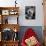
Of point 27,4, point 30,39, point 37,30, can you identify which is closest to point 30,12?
point 27,4

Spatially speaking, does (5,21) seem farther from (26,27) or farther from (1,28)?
(26,27)

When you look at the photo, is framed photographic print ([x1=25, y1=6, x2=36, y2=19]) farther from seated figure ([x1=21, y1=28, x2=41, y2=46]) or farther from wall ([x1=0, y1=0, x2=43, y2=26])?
seated figure ([x1=21, y1=28, x2=41, y2=46])

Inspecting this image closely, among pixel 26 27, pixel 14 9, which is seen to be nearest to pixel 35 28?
pixel 26 27

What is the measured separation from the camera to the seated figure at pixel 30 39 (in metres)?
4.66

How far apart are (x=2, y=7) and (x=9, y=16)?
37 cm

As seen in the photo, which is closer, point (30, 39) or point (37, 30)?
point (30, 39)

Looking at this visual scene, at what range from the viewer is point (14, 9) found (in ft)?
16.2

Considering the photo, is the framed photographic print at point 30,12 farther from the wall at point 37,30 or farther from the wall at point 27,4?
the wall at point 37,30

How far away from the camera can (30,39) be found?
4699mm

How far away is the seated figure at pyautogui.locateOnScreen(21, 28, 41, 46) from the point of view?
4656 millimetres

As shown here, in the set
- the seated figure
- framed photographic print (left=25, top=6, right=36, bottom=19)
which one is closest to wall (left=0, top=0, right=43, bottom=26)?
framed photographic print (left=25, top=6, right=36, bottom=19)

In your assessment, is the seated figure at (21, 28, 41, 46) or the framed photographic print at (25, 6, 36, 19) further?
the framed photographic print at (25, 6, 36, 19)

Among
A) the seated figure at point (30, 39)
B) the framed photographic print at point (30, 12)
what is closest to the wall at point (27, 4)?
the framed photographic print at point (30, 12)

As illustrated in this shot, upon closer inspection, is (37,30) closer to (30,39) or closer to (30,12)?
(30,39)
